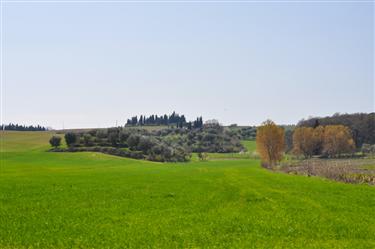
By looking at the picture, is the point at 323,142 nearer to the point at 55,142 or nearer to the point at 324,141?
the point at 324,141

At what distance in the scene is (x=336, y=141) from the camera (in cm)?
17288

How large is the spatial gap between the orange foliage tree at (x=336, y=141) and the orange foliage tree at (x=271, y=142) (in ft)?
148

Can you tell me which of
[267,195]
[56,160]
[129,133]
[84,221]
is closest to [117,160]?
[56,160]

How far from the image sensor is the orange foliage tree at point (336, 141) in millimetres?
172875

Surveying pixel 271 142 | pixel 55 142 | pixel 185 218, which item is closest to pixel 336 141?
pixel 271 142

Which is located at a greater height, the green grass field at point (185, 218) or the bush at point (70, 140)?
the bush at point (70, 140)

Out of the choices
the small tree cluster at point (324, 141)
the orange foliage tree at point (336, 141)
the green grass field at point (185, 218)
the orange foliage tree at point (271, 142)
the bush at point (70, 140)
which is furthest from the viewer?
the small tree cluster at point (324, 141)

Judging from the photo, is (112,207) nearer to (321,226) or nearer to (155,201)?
(155,201)

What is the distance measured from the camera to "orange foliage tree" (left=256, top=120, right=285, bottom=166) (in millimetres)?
134625

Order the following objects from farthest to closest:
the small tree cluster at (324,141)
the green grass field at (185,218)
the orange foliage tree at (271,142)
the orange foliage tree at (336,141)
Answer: the small tree cluster at (324,141)
the orange foliage tree at (336,141)
the orange foliage tree at (271,142)
the green grass field at (185,218)

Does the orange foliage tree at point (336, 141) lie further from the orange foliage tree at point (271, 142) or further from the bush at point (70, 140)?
the bush at point (70, 140)

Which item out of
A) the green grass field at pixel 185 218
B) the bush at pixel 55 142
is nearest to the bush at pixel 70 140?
the bush at pixel 55 142

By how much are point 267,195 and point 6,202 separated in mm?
21094

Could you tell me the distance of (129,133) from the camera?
6560 inches
